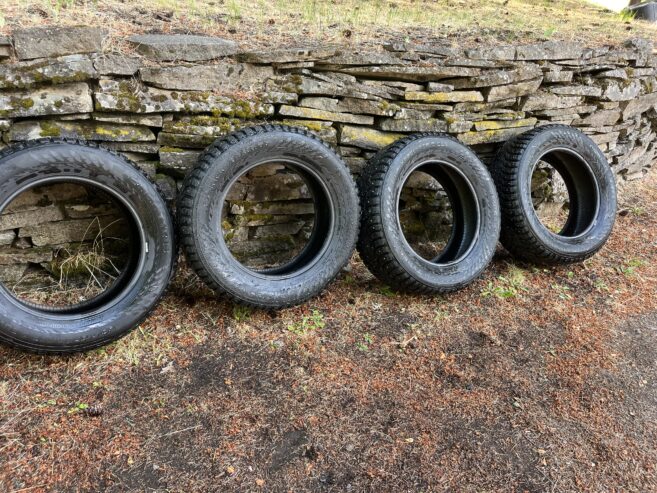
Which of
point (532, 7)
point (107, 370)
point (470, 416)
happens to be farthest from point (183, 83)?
point (532, 7)

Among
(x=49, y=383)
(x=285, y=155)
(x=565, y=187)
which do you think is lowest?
(x=49, y=383)

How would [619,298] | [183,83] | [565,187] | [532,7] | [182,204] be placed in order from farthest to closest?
[532,7], [565,187], [619,298], [183,83], [182,204]

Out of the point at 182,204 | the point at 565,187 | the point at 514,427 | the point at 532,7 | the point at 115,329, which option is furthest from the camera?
the point at 532,7

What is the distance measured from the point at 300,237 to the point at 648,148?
5318 millimetres

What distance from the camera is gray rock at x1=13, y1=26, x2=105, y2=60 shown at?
9.37 ft

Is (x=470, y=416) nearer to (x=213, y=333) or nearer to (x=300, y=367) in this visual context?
(x=300, y=367)

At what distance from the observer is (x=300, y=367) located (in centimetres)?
287

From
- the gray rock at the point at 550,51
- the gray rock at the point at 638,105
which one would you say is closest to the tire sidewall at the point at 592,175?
the gray rock at the point at 550,51

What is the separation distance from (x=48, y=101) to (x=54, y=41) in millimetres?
368

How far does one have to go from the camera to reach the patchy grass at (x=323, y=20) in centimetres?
347

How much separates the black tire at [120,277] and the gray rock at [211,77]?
0.66 meters

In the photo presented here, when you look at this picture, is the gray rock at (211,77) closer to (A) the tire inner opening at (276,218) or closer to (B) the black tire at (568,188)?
(A) the tire inner opening at (276,218)

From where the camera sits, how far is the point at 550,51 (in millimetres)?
4367

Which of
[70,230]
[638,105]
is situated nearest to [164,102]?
[70,230]
